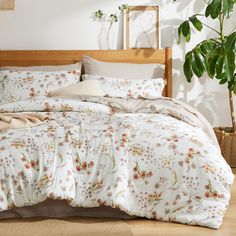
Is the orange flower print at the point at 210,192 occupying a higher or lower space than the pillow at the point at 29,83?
lower

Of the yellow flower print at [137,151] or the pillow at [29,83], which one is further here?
the pillow at [29,83]

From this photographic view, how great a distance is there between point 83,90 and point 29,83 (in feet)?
1.75

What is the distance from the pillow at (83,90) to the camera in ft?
14.5

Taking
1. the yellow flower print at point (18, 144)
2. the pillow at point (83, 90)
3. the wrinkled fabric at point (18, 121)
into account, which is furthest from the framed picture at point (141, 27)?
the yellow flower print at point (18, 144)

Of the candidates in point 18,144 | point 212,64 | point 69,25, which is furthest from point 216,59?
point 18,144

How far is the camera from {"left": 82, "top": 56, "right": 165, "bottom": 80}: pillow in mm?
4988

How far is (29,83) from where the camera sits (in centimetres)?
471

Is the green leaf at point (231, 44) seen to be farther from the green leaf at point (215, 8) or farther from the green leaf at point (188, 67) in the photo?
the green leaf at point (188, 67)

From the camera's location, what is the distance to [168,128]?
349 cm

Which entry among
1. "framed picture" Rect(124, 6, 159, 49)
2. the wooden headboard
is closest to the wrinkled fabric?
the wooden headboard

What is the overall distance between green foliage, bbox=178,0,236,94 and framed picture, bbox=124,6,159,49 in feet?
0.92

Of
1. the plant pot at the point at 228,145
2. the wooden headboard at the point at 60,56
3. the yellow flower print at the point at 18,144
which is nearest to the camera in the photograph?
the yellow flower print at the point at 18,144

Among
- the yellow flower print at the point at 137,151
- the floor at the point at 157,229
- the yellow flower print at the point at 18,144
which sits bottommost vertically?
the floor at the point at 157,229

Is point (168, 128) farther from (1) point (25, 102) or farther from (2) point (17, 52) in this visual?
(2) point (17, 52)
